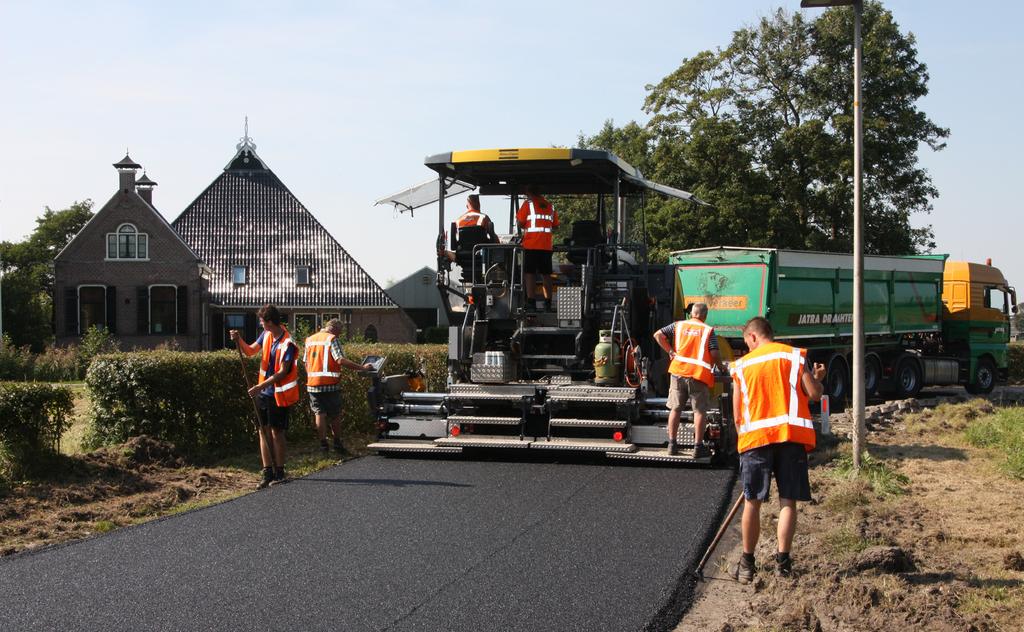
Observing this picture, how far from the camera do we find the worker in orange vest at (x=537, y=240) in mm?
11625

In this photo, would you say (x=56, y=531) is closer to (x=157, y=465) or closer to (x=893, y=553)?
(x=157, y=465)

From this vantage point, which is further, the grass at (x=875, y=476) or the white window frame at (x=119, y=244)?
the white window frame at (x=119, y=244)

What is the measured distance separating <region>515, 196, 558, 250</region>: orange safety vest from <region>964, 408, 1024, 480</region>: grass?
523 cm

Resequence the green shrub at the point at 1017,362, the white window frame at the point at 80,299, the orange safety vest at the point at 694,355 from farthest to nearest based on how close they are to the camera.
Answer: the white window frame at the point at 80,299 → the green shrub at the point at 1017,362 → the orange safety vest at the point at 694,355

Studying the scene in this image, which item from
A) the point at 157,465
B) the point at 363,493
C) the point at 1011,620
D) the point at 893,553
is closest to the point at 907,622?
the point at 1011,620

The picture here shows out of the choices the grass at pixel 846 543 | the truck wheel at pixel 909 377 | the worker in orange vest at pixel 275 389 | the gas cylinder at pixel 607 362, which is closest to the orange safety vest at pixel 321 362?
the worker in orange vest at pixel 275 389

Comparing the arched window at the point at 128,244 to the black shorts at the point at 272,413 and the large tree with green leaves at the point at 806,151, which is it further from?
the black shorts at the point at 272,413

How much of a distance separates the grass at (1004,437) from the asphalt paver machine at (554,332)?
9.23ft

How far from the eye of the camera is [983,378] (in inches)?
961

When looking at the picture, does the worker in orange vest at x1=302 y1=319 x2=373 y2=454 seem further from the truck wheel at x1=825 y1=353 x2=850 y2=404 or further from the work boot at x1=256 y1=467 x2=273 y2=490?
the truck wheel at x1=825 y1=353 x2=850 y2=404

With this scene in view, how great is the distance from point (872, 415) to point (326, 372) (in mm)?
8938

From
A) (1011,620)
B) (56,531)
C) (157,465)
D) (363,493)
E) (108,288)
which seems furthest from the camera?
(108,288)

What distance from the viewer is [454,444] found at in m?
11.1

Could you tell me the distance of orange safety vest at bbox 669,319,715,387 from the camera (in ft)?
34.7
